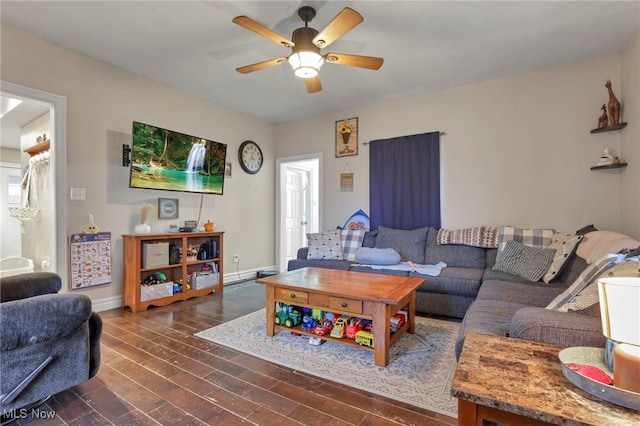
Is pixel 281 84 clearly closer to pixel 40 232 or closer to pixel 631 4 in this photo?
pixel 631 4

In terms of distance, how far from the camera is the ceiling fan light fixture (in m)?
2.31

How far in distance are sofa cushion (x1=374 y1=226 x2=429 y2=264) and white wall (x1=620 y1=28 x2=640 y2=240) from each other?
1.84m

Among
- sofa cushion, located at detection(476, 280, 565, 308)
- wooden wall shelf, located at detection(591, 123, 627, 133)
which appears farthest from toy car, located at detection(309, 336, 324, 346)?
wooden wall shelf, located at detection(591, 123, 627, 133)

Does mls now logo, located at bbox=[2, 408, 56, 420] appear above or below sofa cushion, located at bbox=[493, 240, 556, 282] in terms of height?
below

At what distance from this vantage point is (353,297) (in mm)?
2111

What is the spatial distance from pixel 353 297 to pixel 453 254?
191cm

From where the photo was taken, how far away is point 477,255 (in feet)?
11.2

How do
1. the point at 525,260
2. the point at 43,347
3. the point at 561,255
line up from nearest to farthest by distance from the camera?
the point at 43,347 < the point at 561,255 < the point at 525,260

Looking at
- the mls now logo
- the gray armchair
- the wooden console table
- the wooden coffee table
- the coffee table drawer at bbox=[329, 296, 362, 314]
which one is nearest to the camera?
the wooden console table

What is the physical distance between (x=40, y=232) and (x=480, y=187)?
5.94 m

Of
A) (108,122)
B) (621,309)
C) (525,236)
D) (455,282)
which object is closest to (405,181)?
(525,236)

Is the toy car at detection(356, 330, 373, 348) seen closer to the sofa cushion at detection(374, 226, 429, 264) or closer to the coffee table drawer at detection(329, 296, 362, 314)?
the coffee table drawer at detection(329, 296, 362, 314)

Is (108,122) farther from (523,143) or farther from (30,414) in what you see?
(523,143)

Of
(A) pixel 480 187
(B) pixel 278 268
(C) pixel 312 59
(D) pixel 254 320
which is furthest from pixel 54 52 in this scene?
(A) pixel 480 187
